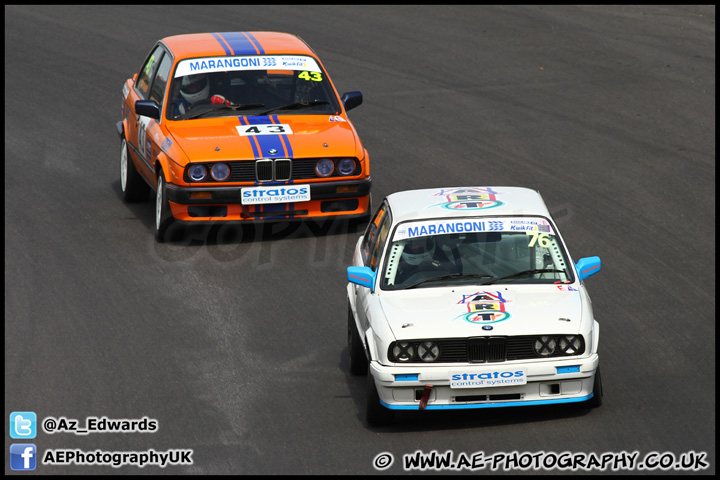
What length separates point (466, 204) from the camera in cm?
930

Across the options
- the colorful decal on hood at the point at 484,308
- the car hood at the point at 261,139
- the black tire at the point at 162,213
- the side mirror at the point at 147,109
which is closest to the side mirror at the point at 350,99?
the car hood at the point at 261,139

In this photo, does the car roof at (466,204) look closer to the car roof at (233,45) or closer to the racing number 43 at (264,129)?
the racing number 43 at (264,129)

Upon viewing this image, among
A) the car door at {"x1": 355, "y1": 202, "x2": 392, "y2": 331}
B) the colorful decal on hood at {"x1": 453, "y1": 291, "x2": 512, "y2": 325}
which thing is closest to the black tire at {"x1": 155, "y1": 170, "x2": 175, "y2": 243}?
the car door at {"x1": 355, "y1": 202, "x2": 392, "y2": 331}

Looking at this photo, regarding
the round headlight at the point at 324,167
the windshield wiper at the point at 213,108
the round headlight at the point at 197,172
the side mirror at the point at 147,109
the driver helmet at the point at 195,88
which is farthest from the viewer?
the driver helmet at the point at 195,88

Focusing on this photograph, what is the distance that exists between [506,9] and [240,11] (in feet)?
17.4

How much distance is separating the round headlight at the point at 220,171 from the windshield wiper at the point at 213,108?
930 mm

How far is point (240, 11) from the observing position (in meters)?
24.2

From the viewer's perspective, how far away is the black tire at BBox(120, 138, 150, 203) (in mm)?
14188

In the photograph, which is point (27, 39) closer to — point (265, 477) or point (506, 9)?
Answer: point (506, 9)

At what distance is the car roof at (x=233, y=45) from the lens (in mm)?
13578

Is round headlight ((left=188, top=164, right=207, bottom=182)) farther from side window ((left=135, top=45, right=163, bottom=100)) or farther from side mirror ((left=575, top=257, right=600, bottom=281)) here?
side mirror ((left=575, top=257, right=600, bottom=281))

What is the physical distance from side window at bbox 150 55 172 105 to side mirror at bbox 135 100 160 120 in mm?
381

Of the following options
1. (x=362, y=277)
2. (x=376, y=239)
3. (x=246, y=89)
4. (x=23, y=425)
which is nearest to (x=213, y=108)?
(x=246, y=89)

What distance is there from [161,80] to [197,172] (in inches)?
67.4
